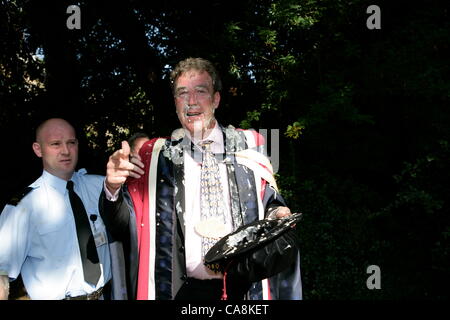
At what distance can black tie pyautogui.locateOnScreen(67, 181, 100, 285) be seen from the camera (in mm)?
2398

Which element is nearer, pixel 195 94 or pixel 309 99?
pixel 195 94

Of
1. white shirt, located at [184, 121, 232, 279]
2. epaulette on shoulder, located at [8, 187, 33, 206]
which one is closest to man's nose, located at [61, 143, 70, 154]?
epaulette on shoulder, located at [8, 187, 33, 206]

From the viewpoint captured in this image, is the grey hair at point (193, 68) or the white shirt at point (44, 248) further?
the grey hair at point (193, 68)

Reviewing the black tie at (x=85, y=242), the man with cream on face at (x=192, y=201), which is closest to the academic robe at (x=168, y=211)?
the man with cream on face at (x=192, y=201)

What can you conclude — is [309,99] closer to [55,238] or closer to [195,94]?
[195,94]

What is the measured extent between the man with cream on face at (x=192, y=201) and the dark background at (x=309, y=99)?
81.9 inches

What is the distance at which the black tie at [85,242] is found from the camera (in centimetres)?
240

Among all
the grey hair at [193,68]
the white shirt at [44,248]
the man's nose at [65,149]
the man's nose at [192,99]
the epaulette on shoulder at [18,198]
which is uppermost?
the grey hair at [193,68]

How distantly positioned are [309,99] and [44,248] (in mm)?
3384

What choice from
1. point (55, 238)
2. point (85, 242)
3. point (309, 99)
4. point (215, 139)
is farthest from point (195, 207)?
point (309, 99)

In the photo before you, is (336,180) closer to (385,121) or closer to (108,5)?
(385,121)

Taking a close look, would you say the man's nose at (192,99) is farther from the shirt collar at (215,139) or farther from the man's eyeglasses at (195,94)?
the shirt collar at (215,139)

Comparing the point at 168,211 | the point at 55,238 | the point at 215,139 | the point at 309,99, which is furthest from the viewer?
the point at 309,99

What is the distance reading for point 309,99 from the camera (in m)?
4.78
